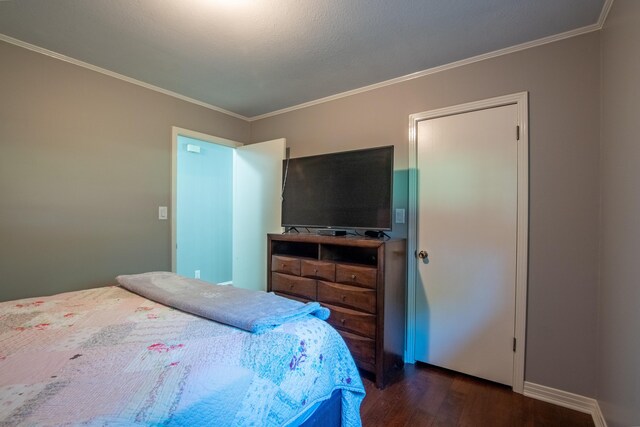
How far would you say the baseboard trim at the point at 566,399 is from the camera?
5.68 ft

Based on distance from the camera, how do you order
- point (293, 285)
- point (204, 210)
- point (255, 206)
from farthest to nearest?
1. point (204, 210)
2. point (255, 206)
3. point (293, 285)

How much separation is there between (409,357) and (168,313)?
1.94 metres

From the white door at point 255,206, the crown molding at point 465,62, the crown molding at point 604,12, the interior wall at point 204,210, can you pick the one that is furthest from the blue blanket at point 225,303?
the interior wall at point 204,210

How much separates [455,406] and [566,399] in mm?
684

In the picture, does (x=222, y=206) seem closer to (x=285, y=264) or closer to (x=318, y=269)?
(x=285, y=264)

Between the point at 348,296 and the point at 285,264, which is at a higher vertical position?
the point at 285,264

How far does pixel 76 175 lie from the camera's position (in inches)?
90.1

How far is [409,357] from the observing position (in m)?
2.44

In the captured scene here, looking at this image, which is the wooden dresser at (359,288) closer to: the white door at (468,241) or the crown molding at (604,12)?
the white door at (468,241)

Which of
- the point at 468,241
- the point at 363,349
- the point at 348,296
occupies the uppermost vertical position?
the point at 468,241

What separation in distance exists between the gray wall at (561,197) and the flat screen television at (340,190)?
90 cm

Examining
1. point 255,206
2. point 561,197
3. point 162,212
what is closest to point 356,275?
point 561,197

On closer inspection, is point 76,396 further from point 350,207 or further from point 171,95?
point 171,95

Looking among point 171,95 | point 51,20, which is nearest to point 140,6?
point 51,20
